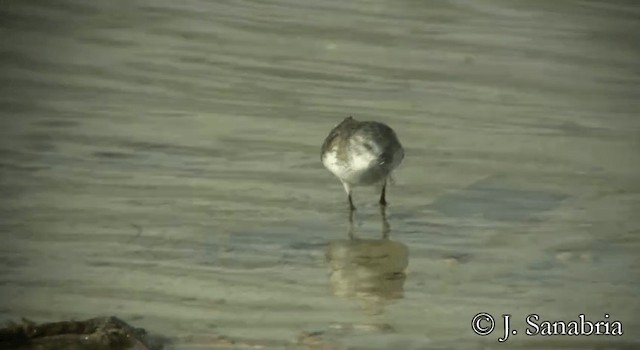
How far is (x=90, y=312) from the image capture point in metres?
2.00

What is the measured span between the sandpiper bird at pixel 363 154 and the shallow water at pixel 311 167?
126mm

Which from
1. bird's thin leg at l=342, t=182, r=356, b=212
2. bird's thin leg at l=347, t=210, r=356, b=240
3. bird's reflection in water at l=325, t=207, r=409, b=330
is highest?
bird's thin leg at l=342, t=182, r=356, b=212

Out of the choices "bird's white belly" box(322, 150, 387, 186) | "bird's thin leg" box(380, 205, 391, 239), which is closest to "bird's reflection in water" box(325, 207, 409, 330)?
"bird's thin leg" box(380, 205, 391, 239)

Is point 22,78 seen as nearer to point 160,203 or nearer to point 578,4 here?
point 160,203

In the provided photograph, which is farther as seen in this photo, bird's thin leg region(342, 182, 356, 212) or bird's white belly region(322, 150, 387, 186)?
bird's thin leg region(342, 182, 356, 212)

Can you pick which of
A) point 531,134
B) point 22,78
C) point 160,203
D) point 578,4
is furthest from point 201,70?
point 578,4

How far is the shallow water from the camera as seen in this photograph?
2.05 meters

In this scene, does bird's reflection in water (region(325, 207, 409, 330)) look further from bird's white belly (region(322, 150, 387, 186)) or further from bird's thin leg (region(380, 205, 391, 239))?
bird's white belly (region(322, 150, 387, 186))

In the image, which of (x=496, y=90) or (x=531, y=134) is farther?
(x=496, y=90)

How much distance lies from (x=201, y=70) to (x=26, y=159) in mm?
680

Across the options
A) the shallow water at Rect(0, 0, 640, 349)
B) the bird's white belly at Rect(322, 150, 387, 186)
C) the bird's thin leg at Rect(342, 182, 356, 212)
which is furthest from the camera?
the bird's thin leg at Rect(342, 182, 356, 212)

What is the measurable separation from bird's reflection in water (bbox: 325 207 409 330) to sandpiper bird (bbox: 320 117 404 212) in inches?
5.0

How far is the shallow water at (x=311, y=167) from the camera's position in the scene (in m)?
2.05

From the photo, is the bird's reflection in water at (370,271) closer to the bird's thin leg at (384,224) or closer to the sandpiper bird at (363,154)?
the bird's thin leg at (384,224)
